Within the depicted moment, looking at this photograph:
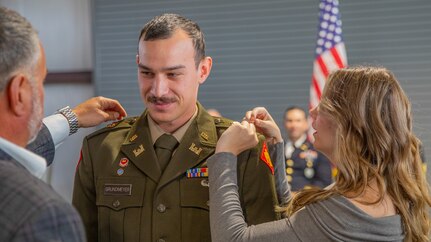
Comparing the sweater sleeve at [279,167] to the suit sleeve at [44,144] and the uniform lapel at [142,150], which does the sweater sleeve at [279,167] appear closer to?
the uniform lapel at [142,150]

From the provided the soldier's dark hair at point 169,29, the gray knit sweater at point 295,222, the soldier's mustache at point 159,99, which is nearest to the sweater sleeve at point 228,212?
the gray knit sweater at point 295,222

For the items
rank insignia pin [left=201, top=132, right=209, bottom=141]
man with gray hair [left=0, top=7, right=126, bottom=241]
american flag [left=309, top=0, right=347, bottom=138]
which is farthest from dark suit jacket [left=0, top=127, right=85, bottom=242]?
american flag [left=309, top=0, right=347, bottom=138]

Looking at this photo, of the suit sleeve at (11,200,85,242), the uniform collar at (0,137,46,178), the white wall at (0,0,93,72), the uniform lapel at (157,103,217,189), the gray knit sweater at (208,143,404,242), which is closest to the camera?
the suit sleeve at (11,200,85,242)

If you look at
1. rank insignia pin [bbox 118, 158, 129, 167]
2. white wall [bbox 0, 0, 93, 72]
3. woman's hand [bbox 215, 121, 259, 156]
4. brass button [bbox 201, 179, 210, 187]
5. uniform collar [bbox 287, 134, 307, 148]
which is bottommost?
uniform collar [bbox 287, 134, 307, 148]

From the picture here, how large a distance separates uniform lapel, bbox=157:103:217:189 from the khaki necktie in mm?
33

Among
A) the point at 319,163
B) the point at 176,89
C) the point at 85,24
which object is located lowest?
the point at 319,163

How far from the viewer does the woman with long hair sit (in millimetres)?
1650

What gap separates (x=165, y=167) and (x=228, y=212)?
29 centimetres

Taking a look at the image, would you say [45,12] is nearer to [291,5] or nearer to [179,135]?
Result: [291,5]

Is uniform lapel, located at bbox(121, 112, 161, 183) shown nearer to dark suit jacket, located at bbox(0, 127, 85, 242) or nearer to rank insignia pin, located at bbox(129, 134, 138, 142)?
rank insignia pin, located at bbox(129, 134, 138, 142)

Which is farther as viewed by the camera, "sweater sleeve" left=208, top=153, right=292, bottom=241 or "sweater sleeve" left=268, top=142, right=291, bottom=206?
"sweater sleeve" left=268, top=142, right=291, bottom=206

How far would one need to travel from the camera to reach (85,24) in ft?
25.3

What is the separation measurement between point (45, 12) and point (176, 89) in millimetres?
6395

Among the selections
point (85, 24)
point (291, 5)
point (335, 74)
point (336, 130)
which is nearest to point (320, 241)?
point (336, 130)
